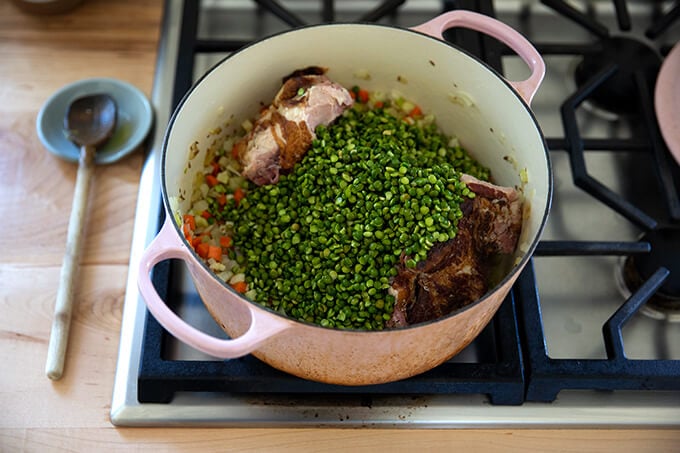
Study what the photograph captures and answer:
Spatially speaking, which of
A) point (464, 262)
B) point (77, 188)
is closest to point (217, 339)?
point (464, 262)

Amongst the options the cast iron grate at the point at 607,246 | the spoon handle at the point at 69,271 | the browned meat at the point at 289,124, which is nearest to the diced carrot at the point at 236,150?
the browned meat at the point at 289,124

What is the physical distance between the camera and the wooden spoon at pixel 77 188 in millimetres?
1015

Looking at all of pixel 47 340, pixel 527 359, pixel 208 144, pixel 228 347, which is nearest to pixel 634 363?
pixel 527 359

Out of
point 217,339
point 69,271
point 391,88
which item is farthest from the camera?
Answer: point 391,88

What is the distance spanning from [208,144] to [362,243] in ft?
1.04

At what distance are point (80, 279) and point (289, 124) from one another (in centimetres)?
40

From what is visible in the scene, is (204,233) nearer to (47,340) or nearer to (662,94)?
(47,340)

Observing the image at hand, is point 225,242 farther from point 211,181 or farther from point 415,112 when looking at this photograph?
point 415,112

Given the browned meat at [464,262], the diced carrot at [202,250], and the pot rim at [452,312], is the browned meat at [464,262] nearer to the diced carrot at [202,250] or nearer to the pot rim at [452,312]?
the pot rim at [452,312]

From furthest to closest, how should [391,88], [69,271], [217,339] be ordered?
[391,88]
[69,271]
[217,339]

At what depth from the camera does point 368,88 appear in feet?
3.86

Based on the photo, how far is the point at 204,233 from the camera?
1.06 meters

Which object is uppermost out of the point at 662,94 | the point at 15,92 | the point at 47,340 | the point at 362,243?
the point at 662,94

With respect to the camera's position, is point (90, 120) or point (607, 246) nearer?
point (607, 246)
